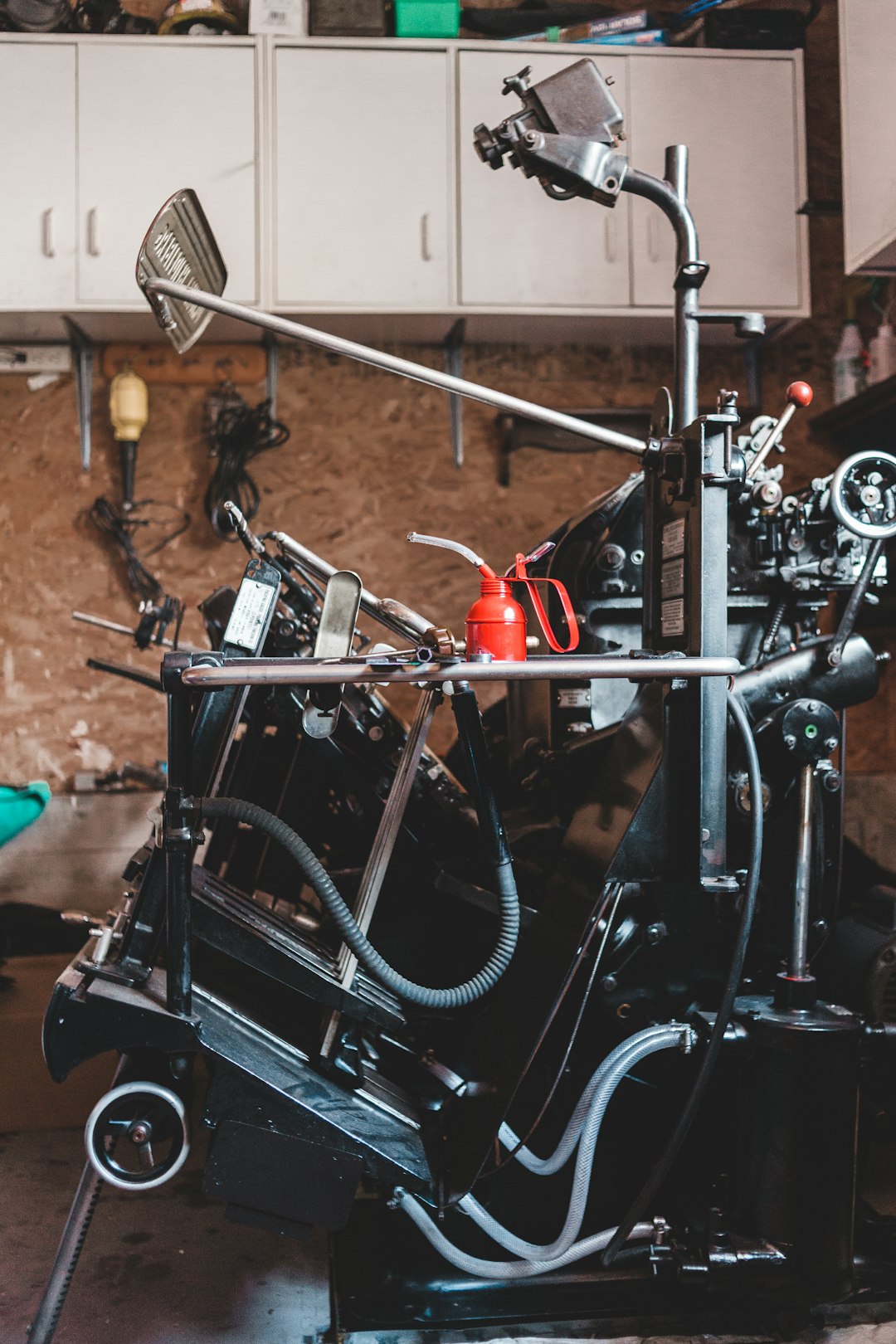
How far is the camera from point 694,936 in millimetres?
1655

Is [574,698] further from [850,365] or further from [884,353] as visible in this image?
[850,365]

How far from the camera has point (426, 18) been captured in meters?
3.18

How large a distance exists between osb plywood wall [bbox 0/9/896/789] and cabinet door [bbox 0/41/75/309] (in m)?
0.47

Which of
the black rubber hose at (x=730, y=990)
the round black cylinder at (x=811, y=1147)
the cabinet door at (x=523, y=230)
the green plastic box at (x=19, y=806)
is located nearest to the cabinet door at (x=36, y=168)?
the cabinet door at (x=523, y=230)

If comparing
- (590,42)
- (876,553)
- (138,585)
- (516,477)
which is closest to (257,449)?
(138,585)

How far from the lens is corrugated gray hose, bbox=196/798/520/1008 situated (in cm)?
139

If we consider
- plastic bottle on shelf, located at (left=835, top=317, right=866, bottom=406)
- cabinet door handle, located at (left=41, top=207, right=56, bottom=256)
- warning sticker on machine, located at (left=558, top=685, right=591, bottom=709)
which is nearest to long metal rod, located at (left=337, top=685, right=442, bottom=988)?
warning sticker on machine, located at (left=558, top=685, right=591, bottom=709)

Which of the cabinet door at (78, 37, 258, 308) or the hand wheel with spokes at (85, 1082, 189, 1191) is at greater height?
the cabinet door at (78, 37, 258, 308)

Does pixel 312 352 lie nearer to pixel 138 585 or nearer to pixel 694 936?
pixel 138 585

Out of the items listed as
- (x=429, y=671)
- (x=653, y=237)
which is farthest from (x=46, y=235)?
(x=429, y=671)

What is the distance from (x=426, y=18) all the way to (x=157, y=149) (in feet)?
3.06

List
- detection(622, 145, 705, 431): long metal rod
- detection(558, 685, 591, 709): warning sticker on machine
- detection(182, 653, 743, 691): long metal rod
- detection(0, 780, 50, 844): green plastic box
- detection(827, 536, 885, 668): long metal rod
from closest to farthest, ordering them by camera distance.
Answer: detection(182, 653, 743, 691): long metal rod, detection(622, 145, 705, 431): long metal rod, detection(827, 536, 885, 668): long metal rod, detection(558, 685, 591, 709): warning sticker on machine, detection(0, 780, 50, 844): green plastic box

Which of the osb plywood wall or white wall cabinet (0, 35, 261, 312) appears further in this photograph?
the osb plywood wall

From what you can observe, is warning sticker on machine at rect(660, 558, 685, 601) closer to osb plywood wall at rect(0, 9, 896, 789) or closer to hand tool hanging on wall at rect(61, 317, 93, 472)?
osb plywood wall at rect(0, 9, 896, 789)
